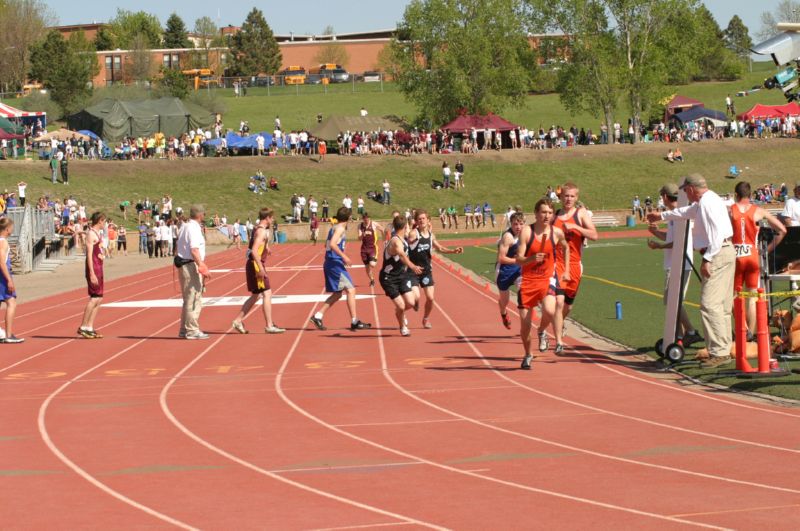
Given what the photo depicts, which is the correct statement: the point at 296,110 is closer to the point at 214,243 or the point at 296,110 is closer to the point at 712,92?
the point at 712,92

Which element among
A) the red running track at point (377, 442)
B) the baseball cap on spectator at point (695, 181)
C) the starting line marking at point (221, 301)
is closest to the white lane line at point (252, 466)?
the red running track at point (377, 442)

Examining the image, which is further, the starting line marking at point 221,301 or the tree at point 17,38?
the tree at point 17,38

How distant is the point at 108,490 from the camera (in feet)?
26.8

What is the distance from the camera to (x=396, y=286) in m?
17.3

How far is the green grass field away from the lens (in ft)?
39.8

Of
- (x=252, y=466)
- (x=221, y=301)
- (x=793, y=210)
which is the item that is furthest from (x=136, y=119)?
(x=252, y=466)

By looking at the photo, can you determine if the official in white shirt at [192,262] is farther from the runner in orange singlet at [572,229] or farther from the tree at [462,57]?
A: the tree at [462,57]

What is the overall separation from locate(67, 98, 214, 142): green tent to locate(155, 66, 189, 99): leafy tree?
17900 mm

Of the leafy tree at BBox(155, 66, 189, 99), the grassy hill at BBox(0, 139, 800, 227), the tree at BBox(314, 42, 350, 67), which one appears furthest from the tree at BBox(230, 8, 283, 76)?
the grassy hill at BBox(0, 139, 800, 227)

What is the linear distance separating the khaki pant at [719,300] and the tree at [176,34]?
140 m

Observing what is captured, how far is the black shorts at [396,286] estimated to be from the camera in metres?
17.3

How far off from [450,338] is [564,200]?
3585 mm

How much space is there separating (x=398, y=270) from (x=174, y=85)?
84652mm

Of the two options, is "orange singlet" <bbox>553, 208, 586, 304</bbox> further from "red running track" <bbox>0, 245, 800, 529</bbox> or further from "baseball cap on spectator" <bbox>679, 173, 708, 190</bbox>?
"baseball cap on spectator" <bbox>679, 173, 708, 190</bbox>
